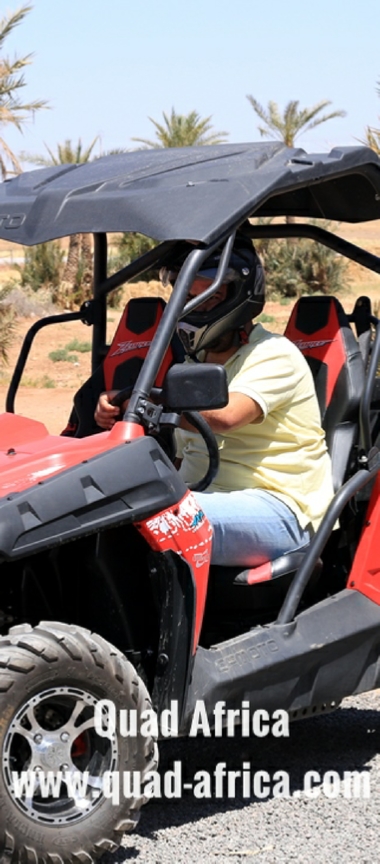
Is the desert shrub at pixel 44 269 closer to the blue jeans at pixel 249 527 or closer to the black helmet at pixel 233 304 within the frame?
the black helmet at pixel 233 304

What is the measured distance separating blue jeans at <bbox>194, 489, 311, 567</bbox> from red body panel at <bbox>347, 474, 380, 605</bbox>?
0.25 meters

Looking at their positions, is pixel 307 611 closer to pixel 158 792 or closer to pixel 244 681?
pixel 244 681

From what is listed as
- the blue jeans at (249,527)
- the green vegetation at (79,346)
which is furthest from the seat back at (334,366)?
the green vegetation at (79,346)

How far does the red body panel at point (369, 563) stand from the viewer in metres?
4.32

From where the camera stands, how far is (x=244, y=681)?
12.9 ft

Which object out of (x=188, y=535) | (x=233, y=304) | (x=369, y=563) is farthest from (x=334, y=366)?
(x=188, y=535)

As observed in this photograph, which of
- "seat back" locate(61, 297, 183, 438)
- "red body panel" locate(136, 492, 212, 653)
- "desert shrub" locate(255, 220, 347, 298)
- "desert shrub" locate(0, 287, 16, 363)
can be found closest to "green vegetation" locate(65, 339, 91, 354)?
"desert shrub" locate(0, 287, 16, 363)

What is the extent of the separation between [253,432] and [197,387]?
79 cm

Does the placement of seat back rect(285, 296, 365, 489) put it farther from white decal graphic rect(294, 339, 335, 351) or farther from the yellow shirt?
the yellow shirt

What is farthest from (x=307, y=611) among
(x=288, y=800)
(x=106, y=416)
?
(x=106, y=416)

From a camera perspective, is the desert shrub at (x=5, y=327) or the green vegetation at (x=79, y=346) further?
the green vegetation at (x=79, y=346)

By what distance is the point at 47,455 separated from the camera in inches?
143

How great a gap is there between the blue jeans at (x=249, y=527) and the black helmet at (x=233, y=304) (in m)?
0.53

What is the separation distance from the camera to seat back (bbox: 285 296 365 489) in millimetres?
4508
